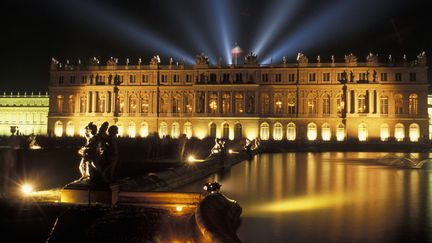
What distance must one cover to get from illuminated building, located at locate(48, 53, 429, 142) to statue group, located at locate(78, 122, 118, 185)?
6602cm

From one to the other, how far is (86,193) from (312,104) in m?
69.0

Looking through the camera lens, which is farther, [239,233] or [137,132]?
[137,132]

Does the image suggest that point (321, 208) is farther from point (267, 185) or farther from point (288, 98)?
point (288, 98)

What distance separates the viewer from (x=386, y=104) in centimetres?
7569

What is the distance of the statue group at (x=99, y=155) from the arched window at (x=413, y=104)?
2775 inches

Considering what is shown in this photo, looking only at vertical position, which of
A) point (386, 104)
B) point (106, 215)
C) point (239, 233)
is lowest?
point (239, 233)

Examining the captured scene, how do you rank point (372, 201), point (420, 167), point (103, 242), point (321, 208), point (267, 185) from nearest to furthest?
point (103, 242) < point (321, 208) < point (372, 201) < point (267, 185) < point (420, 167)

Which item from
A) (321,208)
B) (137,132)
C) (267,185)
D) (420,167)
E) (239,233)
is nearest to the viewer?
(239,233)

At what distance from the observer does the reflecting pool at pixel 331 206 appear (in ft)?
37.6

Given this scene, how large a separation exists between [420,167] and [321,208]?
1821cm

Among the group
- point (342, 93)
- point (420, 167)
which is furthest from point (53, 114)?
point (420, 167)

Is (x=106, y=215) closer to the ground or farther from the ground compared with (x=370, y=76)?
closer to the ground

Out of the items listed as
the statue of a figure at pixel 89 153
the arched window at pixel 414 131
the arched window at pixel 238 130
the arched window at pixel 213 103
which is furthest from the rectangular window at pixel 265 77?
the statue of a figure at pixel 89 153

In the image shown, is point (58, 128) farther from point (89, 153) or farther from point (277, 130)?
point (89, 153)
